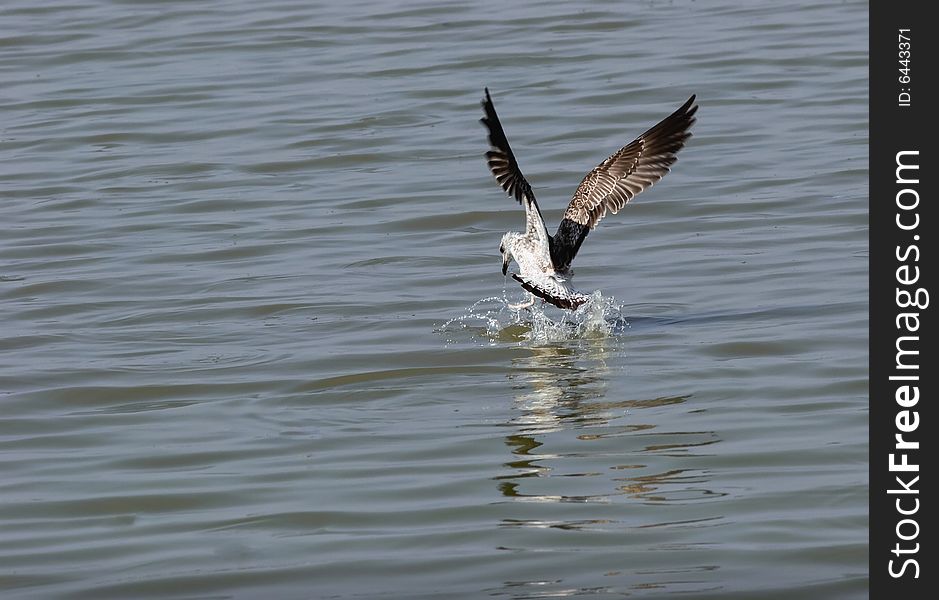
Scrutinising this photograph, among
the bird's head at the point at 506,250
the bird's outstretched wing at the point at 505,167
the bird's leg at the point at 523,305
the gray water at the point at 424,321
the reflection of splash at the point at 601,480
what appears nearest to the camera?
the reflection of splash at the point at 601,480

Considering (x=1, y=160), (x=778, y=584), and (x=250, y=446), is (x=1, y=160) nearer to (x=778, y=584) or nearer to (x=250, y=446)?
(x=250, y=446)

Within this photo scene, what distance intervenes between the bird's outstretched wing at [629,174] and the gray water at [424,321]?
0.55 m

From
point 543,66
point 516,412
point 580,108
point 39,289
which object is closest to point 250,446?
point 516,412

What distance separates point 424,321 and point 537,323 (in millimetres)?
646

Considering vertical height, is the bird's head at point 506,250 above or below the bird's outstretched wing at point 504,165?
below

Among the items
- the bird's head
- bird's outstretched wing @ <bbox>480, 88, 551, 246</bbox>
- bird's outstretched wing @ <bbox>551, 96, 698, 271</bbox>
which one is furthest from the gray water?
bird's outstretched wing @ <bbox>480, 88, 551, 246</bbox>

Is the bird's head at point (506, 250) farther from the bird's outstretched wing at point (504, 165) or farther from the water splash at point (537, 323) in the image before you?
the bird's outstretched wing at point (504, 165)

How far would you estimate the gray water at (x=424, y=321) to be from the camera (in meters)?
6.14

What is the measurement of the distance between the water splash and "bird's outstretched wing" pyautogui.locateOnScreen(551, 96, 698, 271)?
1.54ft

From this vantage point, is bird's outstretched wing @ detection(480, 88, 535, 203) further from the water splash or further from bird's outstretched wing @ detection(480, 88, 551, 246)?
the water splash

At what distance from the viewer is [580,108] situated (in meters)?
15.4

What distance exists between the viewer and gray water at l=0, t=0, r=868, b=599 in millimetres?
6141

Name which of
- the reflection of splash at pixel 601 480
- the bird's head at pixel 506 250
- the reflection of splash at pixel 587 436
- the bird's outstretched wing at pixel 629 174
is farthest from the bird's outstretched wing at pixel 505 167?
the reflection of splash at pixel 601 480
